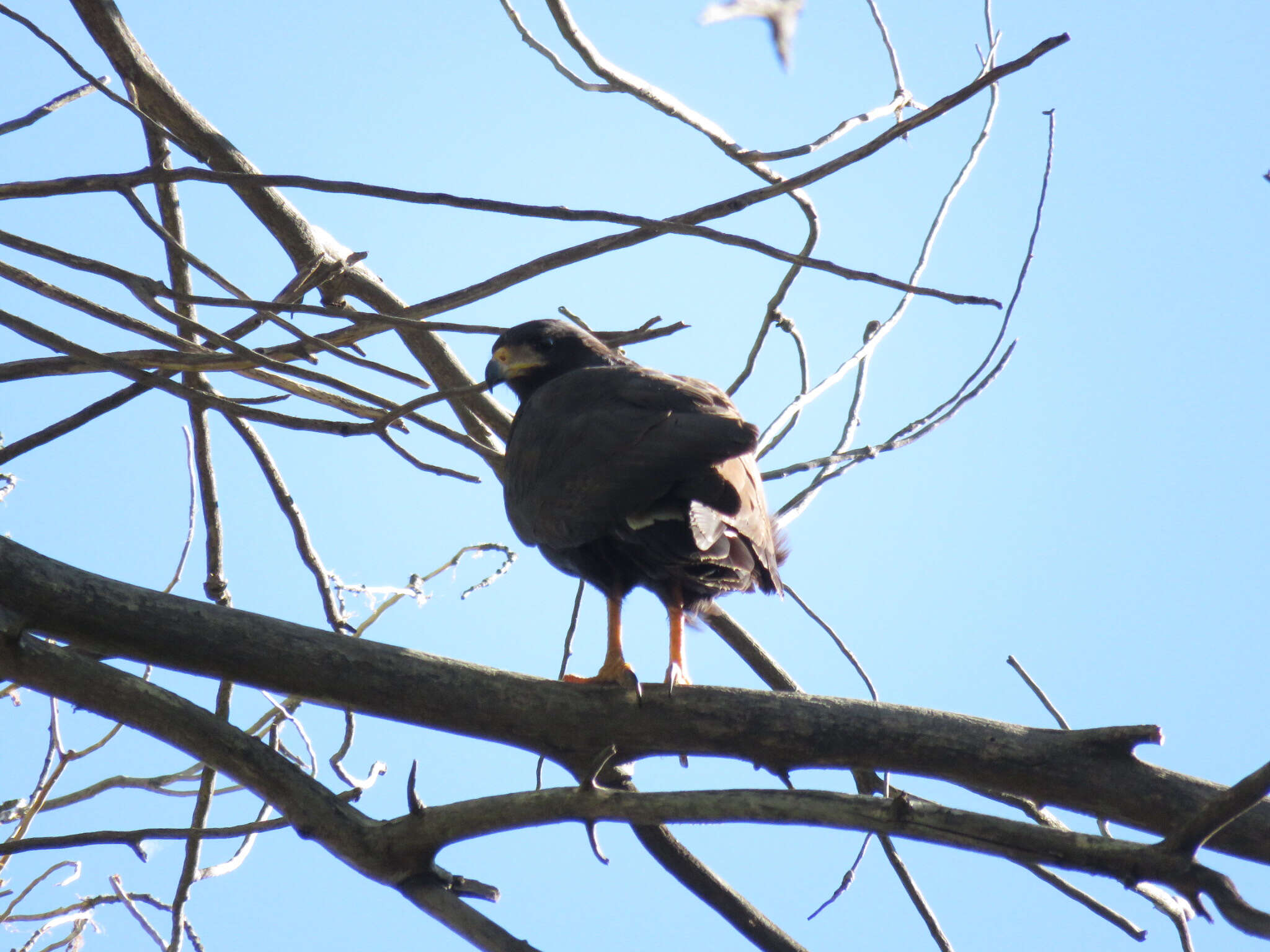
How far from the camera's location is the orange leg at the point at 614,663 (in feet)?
9.28

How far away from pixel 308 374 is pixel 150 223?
1.50 ft

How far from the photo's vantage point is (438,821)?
1.95 meters


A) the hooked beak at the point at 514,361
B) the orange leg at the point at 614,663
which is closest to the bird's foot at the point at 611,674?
the orange leg at the point at 614,663

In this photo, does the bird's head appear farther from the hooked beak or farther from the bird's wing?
the bird's wing

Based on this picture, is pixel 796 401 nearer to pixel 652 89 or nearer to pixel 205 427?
pixel 652 89

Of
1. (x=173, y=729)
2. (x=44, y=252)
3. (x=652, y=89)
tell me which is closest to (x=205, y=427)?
(x=44, y=252)

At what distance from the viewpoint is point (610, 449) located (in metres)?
3.07

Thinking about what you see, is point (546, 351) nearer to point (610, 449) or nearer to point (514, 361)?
point (514, 361)

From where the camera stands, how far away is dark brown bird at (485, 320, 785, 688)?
282 centimetres

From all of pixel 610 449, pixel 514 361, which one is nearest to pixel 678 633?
pixel 610 449

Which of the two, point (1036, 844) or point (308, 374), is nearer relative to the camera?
point (1036, 844)

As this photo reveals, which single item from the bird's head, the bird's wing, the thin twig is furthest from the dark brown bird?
the thin twig

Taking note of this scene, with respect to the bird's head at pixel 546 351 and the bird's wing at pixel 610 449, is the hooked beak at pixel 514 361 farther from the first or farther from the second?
the bird's wing at pixel 610 449

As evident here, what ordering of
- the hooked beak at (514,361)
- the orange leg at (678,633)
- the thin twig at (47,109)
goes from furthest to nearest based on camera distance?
the hooked beak at (514,361)
the orange leg at (678,633)
the thin twig at (47,109)
